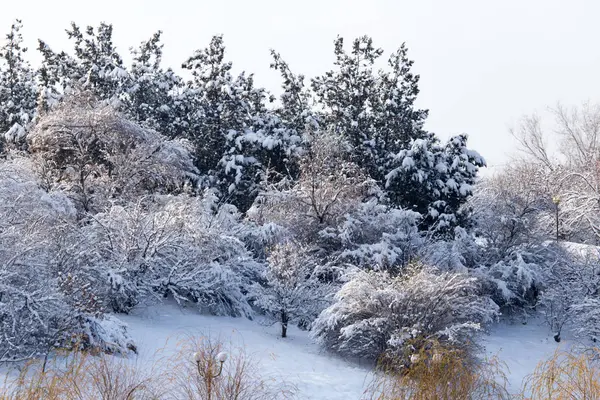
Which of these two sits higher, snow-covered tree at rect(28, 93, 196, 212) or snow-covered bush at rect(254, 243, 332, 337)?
snow-covered tree at rect(28, 93, 196, 212)

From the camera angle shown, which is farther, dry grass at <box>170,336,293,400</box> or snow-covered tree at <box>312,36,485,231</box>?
snow-covered tree at <box>312,36,485,231</box>

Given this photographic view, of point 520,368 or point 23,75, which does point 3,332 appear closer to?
point 520,368

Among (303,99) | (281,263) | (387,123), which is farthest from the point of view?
(303,99)

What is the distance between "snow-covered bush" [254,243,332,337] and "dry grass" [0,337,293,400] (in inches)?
170

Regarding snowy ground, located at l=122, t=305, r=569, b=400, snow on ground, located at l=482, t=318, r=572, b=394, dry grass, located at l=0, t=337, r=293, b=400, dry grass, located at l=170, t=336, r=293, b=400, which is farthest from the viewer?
snow on ground, located at l=482, t=318, r=572, b=394

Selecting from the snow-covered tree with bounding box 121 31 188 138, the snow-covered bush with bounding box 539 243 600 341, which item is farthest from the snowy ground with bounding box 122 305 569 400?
the snow-covered tree with bounding box 121 31 188 138

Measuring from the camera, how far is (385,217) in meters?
18.1

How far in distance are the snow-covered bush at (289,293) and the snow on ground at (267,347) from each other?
0.44 m

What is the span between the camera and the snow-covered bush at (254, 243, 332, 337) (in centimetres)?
1365

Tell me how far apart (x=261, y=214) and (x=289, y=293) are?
5.68 m

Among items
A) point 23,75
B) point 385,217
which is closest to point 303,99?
point 385,217

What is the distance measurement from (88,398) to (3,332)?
2797mm

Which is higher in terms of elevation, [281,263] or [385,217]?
[385,217]

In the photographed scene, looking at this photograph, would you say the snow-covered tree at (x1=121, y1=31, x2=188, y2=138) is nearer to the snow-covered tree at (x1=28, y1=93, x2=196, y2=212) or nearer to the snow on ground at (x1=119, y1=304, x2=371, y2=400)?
the snow-covered tree at (x1=28, y1=93, x2=196, y2=212)
